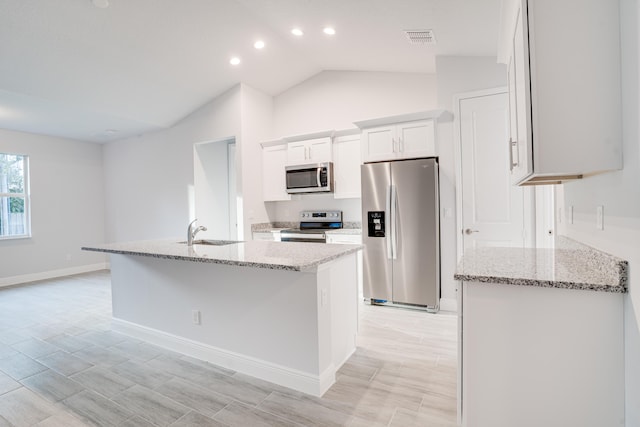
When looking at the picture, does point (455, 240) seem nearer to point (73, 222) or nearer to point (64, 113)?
point (64, 113)

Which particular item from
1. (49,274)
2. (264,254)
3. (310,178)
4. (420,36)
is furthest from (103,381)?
(49,274)

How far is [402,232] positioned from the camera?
3820mm

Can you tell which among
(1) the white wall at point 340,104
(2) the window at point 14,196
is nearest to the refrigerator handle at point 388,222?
(1) the white wall at point 340,104

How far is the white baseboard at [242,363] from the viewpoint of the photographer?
2152mm

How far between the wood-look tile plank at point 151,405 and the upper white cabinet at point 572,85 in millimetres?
2324

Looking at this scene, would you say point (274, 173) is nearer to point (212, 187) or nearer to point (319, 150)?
point (319, 150)

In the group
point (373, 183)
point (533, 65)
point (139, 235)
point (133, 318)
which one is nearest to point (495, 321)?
point (533, 65)

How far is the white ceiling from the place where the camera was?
123 inches

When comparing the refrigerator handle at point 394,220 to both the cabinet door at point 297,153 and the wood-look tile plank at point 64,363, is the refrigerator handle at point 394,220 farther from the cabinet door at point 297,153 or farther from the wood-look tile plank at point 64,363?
the wood-look tile plank at point 64,363

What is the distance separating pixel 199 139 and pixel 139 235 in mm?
2536

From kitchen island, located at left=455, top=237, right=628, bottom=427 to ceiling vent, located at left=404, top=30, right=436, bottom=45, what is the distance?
265cm

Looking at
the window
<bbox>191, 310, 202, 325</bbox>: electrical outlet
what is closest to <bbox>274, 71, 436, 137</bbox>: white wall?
<bbox>191, 310, 202, 325</bbox>: electrical outlet

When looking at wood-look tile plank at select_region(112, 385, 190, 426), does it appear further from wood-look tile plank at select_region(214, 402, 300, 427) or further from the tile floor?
wood-look tile plank at select_region(214, 402, 300, 427)

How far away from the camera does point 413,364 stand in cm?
253
